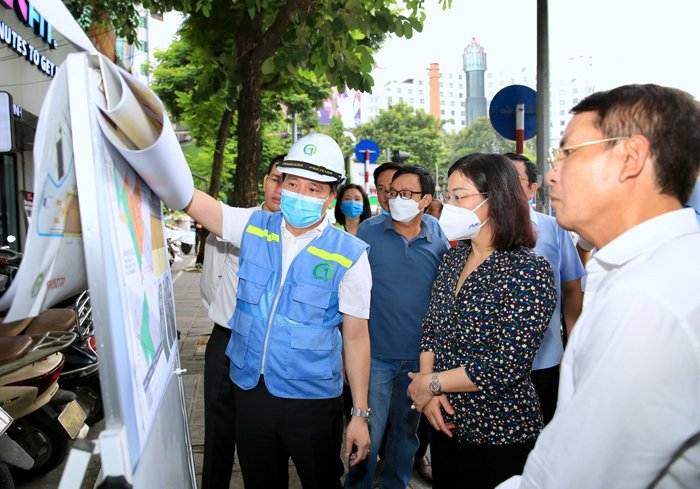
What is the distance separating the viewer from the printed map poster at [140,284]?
1.06m

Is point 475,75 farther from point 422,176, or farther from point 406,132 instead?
point 422,176

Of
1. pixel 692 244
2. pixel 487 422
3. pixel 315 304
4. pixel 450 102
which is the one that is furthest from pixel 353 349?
pixel 450 102

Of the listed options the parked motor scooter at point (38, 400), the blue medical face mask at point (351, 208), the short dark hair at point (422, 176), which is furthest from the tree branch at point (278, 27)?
the parked motor scooter at point (38, 400)

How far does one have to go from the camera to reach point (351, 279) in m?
2.34

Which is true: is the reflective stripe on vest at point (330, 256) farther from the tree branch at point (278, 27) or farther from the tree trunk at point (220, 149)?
the tree trunk at point (220, 149)

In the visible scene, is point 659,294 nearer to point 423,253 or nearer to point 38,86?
point 423,253

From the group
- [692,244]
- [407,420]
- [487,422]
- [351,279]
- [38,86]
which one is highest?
[38,86]

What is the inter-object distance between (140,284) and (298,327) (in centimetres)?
105

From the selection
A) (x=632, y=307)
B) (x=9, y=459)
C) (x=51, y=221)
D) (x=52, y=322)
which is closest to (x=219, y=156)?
(x=52, y=322)

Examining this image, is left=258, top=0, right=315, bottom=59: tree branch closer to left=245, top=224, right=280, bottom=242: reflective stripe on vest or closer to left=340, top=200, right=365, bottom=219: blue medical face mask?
left=340, top=200, right=365, bottom=219: blue medical face mask

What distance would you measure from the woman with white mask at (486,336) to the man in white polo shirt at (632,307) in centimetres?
82

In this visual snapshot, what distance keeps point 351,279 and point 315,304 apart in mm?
209

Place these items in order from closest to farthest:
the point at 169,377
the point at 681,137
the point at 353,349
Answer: the point at 681,137
the point at 169,377
the point at 353,349

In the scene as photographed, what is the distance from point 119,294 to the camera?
1.01 metres
